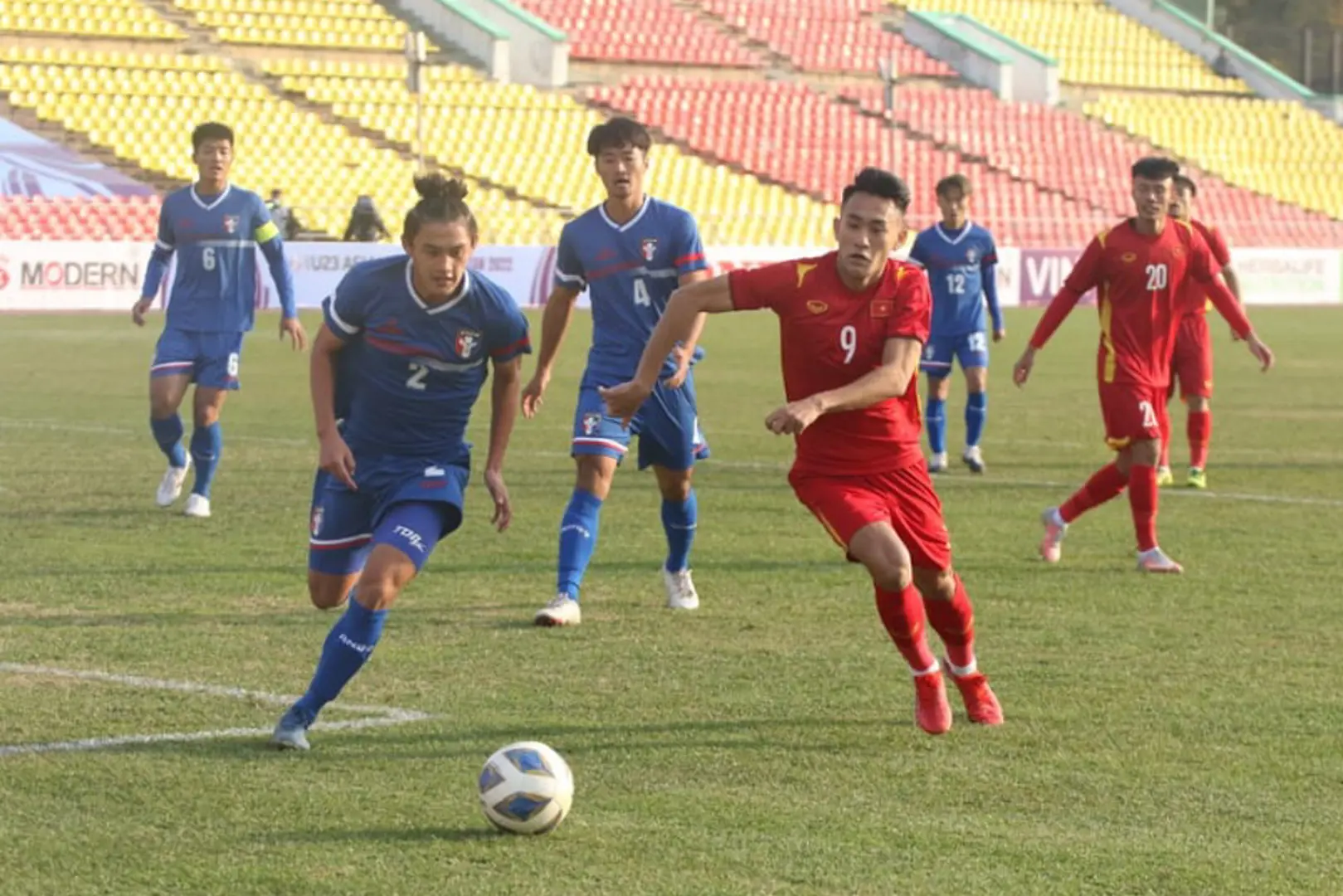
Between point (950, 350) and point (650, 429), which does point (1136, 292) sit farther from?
point (950, 350)

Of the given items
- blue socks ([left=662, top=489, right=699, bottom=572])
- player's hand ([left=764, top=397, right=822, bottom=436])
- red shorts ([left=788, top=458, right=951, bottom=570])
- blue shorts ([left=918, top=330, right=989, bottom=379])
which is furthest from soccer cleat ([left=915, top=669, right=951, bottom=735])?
blue shorts ([left=918, top=330, right=989, bottom=379])

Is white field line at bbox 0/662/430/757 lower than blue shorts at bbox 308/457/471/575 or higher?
lower

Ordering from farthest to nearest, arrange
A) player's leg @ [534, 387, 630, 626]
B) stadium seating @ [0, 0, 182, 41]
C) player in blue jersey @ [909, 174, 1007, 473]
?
stadium seating @ [0, 0, 182, 41]
player in blue jersey @ [909, 174, 1007, 473]
player's leg @ [534, 387, 630, 626]

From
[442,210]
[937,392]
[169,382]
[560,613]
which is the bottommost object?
[937,392]

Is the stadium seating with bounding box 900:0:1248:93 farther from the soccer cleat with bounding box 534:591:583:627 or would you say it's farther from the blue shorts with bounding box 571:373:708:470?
the soccer cleat with bounding box 534:591:583:627

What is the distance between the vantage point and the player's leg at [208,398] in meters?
12.8

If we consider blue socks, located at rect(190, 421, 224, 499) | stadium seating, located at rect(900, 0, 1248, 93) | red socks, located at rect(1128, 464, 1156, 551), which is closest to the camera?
red socks, located at rect(1128, 464, 1156, 551)

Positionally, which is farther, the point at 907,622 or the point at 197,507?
the point at 197,507

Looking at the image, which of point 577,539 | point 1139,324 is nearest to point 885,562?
point 577,539

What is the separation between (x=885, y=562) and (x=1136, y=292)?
449 cm

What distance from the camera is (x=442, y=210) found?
6781mm

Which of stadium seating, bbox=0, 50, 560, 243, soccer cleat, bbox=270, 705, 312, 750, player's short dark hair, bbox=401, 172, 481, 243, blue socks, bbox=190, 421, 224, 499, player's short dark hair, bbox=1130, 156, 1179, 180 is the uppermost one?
player's short dark hair, bbox=1130, 156, 1179, 180

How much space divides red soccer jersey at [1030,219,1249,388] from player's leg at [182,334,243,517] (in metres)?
4.62

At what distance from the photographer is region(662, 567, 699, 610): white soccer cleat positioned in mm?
9766
